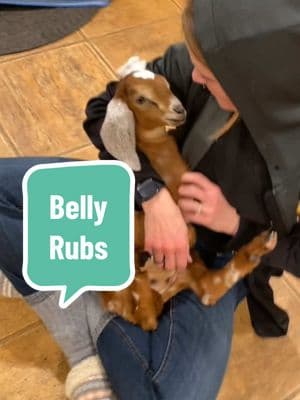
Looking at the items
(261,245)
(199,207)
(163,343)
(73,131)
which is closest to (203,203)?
(199,207)

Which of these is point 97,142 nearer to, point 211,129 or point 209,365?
point 211,129

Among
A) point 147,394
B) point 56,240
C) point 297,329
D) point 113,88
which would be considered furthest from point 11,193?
point 297,329

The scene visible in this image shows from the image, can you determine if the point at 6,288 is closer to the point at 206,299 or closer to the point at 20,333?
the point at 20,333

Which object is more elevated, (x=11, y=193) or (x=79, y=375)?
(x=11, y=193)

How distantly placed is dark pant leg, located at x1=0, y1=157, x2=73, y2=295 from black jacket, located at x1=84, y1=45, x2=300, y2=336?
150mm

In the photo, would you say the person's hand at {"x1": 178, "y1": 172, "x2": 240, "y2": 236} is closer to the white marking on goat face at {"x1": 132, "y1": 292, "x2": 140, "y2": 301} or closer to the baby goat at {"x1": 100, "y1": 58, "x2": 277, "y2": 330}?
the baby goat at {"x1": 100, "y1": 58, "x2": 277, "y2": 330}

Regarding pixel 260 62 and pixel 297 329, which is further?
pixel 297 329

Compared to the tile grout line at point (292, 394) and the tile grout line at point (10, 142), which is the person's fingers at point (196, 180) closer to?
the tile grout line at point (292, 394)

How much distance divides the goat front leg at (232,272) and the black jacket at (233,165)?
16 millimetres

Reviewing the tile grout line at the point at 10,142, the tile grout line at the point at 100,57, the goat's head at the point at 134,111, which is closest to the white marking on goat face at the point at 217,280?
the goat's head at the point at 134,111

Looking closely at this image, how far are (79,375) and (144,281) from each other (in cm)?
20

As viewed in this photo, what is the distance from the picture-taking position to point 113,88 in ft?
2.69

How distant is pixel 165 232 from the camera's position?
2.53ft

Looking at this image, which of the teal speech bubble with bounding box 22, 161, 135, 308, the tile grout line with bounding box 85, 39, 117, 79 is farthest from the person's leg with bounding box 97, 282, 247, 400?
the tile grout line with bounding box 85, 39, 117, 79
